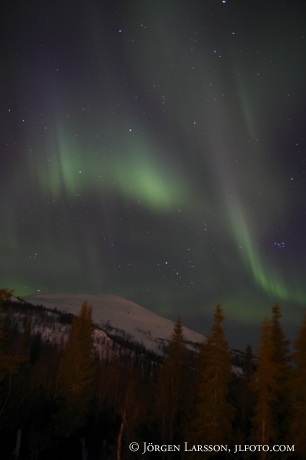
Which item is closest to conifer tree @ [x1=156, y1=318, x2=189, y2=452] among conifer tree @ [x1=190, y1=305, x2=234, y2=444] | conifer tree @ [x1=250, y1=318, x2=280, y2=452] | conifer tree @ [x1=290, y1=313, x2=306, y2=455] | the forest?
the forest

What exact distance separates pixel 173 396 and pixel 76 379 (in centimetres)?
1251

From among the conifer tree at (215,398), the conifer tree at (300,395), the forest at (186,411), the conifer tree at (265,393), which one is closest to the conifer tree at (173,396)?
the forest at (186,411)

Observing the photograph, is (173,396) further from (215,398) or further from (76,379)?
(76,379)

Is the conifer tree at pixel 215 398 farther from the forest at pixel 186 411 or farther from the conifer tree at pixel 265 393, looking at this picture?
the conifer tree at pixel 265 393

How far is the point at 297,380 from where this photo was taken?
2000 cm

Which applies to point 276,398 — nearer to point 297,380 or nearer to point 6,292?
point 297,380

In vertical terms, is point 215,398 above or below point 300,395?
below

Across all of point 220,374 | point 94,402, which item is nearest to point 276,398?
point 220,374

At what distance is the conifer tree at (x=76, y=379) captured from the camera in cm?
3102

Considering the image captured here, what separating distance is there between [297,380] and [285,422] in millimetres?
6752

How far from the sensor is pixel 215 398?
24.0 meters

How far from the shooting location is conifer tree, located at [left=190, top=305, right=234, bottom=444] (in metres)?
23.3

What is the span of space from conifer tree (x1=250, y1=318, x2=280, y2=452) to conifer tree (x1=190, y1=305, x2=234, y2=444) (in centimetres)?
200
